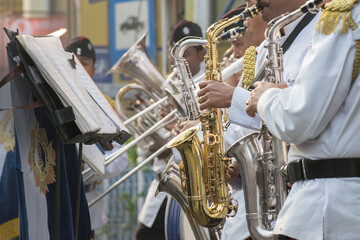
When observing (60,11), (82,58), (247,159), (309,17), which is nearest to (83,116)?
(247,159)

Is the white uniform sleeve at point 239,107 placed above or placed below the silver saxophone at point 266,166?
above

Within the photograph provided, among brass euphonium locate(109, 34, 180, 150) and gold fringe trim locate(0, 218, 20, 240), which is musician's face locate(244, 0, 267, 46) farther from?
brass euphonium locate(109, 34, 180, 150)

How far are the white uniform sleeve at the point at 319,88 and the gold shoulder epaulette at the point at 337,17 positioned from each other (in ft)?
0.10

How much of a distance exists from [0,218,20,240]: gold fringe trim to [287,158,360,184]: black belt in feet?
6.80

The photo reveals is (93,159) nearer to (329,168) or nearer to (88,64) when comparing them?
(329,168)

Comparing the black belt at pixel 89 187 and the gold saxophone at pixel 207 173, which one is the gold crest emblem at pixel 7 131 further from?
the black belt at pixel 89 187

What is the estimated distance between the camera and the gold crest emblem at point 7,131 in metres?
4.65

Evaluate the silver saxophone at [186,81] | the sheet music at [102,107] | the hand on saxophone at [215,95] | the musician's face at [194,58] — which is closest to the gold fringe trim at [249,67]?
the hand on saxophone at [215,95]

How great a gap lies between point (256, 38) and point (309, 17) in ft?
2.28

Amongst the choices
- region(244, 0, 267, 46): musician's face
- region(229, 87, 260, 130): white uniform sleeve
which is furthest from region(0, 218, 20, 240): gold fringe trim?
region(244, 0, 267, 46): musician's face

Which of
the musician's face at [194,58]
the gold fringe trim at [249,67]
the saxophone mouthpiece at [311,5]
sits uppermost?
the saxophone mouthpiece at [311,5]

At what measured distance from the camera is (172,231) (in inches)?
247

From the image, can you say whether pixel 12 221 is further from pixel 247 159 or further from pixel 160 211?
pixel 160 211

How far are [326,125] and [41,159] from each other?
1637 millimetres
